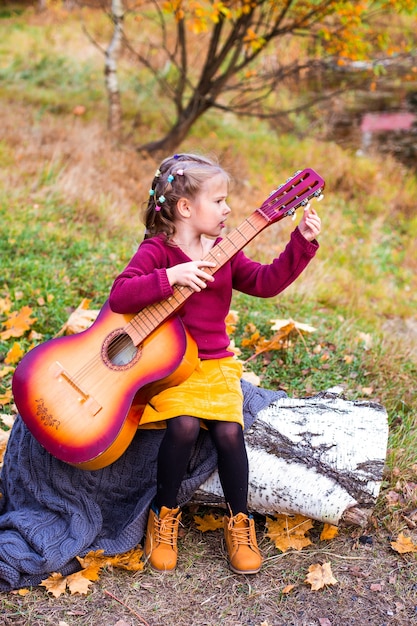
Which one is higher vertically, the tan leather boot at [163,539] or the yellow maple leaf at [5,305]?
the yellow maple leaf at [5,305]

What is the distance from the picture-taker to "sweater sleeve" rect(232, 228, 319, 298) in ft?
8.51

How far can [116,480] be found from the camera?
2730mm

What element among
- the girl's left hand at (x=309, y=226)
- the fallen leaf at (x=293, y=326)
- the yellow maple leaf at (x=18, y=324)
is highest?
the girl's left hand at (x=309, y=226)

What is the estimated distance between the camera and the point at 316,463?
2.65m

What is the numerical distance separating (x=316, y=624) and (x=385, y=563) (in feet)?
1.47

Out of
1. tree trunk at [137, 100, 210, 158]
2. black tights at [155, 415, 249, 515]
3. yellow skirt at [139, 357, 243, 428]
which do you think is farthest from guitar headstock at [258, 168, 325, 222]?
tree trunk at [137, 100, 210, 158]

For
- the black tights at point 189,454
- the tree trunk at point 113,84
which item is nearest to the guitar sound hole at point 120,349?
the black tights at point 189,454

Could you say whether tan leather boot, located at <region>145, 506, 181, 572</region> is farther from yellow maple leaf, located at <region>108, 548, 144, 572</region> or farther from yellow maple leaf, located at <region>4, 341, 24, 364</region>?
yellow maple leaf, located at <region>4, 341, 24, 364</region>

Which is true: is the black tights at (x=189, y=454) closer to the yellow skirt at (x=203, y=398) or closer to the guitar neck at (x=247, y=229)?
→ the yellow skirt at (x=203, y=398)

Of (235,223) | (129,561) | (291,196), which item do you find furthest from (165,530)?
(235,223)

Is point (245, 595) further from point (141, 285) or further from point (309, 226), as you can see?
point (309, 226)

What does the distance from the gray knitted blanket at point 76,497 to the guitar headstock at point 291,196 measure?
81 centimetres

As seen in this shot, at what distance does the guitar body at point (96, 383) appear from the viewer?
240cm

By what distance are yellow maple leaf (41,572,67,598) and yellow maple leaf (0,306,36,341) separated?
1.61 m
